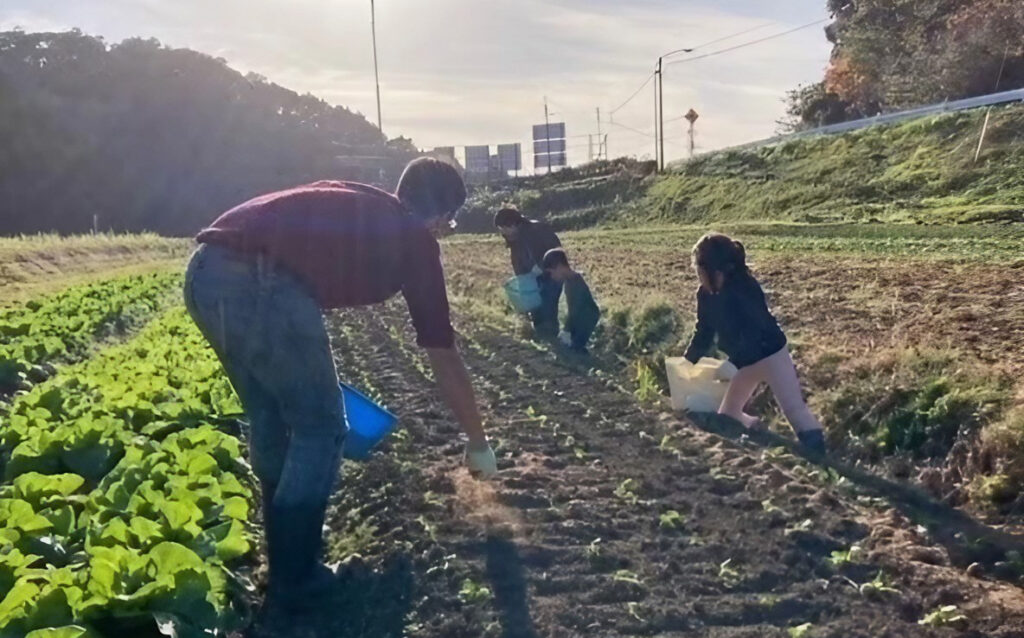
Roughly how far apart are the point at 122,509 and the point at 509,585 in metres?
1.48

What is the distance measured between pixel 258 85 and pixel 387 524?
81572 mm

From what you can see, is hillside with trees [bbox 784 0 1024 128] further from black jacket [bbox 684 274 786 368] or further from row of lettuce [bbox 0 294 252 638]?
row of lettuce [bbox 0 294 252 638]

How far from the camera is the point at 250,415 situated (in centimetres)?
403

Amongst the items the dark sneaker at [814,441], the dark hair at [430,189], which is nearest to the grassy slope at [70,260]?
the dark sneaker at [814,441]

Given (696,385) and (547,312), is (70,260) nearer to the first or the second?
(547,312)

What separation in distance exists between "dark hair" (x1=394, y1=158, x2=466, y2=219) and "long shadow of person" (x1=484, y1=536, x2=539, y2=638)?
1353mm

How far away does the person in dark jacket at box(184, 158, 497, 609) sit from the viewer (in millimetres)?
3699

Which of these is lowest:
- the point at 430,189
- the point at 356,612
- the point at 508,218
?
the point at 356,612

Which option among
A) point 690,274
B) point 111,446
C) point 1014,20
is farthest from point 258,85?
point 111,446

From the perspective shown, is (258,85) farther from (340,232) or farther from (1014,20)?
(340,232)

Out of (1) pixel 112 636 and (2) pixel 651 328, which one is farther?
(2) pixel 651 328

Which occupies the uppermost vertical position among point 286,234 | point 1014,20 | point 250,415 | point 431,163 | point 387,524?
point 1014,20

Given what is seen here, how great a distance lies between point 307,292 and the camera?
3.78 metres

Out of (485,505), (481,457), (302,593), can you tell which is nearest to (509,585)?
(481,457)
